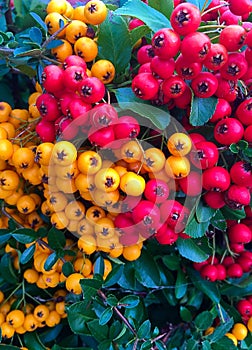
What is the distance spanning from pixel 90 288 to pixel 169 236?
256mm

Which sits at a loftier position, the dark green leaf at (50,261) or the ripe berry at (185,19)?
the ripe berry at (185,19)

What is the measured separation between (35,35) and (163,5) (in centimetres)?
31

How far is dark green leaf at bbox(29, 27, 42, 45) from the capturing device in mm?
995

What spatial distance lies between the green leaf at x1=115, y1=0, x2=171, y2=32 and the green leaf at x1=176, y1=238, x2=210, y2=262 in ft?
1.88

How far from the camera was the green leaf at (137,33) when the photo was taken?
3.22 feet

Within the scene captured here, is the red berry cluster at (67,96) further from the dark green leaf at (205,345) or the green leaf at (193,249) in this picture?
the dark green leaf at (205,345)

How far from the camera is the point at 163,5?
0.96 meters

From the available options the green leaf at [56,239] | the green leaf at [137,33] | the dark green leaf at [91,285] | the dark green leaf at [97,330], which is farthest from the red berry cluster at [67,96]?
the dark green leaf at [97,330]

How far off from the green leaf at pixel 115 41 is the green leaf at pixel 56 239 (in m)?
0.45

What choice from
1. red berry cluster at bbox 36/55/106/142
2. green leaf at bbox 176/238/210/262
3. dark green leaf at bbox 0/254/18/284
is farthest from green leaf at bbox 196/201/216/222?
dark green leaf at bbox 0/254/18/284

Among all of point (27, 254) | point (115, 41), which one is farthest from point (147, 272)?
point (115, 41)

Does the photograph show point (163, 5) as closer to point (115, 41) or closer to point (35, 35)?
point (115, 41)

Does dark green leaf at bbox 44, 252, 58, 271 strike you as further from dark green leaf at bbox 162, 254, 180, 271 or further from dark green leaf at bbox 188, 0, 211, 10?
dark green leaf at bbox 188, 0, 211, 10

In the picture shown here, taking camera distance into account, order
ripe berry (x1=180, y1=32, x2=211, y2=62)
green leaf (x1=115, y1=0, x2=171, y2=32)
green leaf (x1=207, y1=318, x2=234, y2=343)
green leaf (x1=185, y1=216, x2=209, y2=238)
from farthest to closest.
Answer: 1. green leaf (x1=207, y1=318, x2=234, y2=343)
2. green leaf (x1=185, y1=216, x2=209, y2=238)
3. green leaf (x1=115, y1=0, x2=171, y2=32)
4. ripe berry (x1=180, y1=32, x2=211, y2=62)
